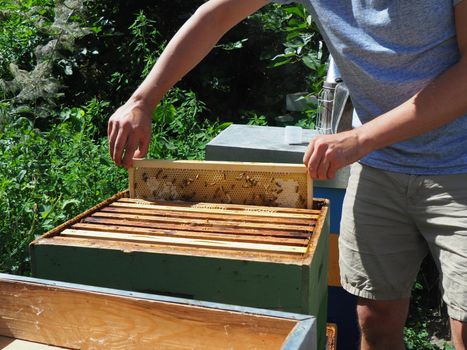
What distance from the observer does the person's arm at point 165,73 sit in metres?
1.66

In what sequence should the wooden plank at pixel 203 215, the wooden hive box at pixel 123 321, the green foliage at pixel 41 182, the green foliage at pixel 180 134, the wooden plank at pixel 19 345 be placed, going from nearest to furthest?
the wooden hive box at pixel 123 321
the wooden plank at pixel 19 345
the wooden plank at pixel 203 215
the green foliage at pixel 41 182
the green foliage at pixel 180 134

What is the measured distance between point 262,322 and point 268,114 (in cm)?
368

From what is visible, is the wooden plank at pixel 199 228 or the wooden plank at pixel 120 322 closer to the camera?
the wooden plank at pixel 120 322

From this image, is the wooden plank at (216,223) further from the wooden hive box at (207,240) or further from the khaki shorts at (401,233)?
the khaki shorts at (401,233)

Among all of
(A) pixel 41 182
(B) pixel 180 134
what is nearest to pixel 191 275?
(A) pixel 41 182

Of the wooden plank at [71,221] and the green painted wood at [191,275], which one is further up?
the wooden plank at [71,221]

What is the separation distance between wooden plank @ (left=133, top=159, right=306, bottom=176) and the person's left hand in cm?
17

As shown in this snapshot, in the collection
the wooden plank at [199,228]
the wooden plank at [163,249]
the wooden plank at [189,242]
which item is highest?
the wooden plank at [199,228]

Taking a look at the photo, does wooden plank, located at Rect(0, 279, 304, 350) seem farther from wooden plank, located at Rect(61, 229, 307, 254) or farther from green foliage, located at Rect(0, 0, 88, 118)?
green foliage, located at Rect(0, 0, 88, 118)

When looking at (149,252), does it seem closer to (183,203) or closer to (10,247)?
(183,203)

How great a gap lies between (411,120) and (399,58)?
18 centimetres

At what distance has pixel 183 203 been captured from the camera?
1.73 metres

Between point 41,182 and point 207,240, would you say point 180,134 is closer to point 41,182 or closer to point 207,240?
point 41,182

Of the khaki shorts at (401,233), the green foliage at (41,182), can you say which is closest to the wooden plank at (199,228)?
the khaki shorts at (401,233)
